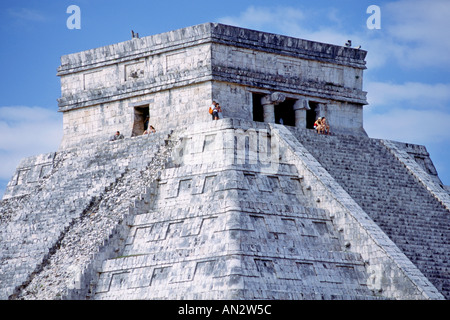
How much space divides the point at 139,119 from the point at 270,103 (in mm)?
3853

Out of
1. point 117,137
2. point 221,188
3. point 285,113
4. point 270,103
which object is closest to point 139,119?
point 117,137

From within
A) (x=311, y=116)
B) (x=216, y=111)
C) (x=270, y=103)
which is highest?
(x=311, y=116)

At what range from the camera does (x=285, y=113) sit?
39.3 meters

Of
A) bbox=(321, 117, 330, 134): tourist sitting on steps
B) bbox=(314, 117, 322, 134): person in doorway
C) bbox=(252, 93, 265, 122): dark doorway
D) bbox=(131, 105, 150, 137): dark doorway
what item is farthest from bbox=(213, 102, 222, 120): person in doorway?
bbox=(321, 117, 330, 134): tourist sitting on steps

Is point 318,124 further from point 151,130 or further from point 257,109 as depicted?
point 151,130

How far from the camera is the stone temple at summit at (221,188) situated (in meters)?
30.9

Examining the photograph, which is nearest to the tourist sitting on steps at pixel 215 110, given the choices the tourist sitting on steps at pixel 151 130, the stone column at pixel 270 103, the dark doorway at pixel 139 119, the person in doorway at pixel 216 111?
the person in doorway at pixel 216 111

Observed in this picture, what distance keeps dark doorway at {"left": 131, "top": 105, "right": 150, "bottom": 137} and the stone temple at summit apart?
43mm

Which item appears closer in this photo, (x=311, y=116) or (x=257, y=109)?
(x=257, y=109)

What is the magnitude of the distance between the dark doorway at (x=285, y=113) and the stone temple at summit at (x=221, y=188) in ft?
0.14

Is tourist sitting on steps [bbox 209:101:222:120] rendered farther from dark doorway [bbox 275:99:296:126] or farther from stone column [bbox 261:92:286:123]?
dark doorway [bbox 275:99:296:126]

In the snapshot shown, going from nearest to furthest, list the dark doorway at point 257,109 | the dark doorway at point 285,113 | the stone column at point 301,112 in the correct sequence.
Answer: the dark doorway at point 257,109 → the stone column at point 301,112 → the dark doorway at point 285,113

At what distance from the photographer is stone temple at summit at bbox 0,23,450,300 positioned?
30.9 meters

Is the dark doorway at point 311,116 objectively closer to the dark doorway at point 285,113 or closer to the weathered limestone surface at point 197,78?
the weathered limestone surface at point 197,78
